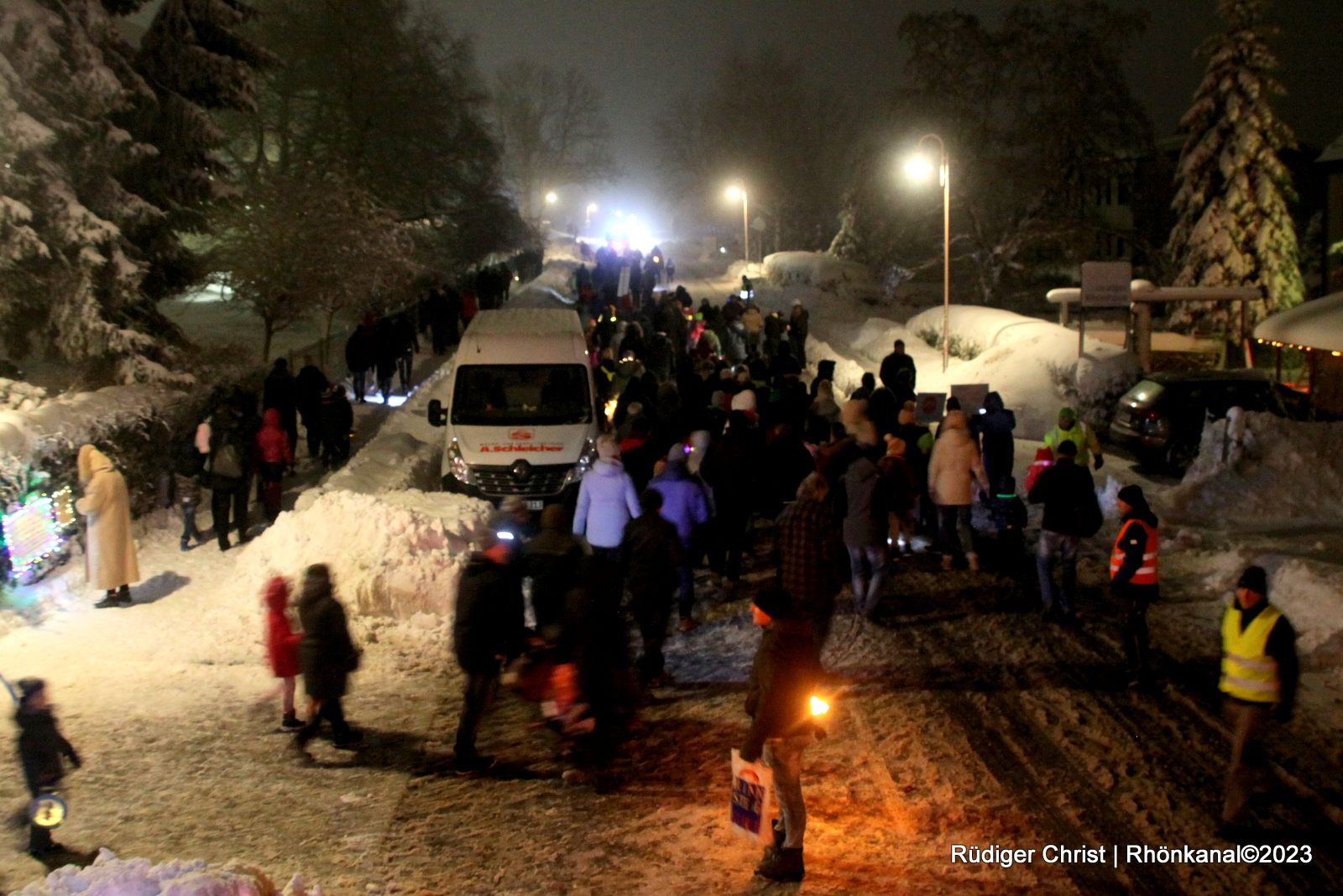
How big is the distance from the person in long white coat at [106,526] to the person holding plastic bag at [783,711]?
793cm

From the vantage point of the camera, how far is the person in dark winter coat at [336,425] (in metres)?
16.7

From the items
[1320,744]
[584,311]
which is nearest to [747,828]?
[1320,744]

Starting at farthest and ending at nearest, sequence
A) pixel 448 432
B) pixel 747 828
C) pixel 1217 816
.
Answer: pixel 448 432, pixel 1217 816, pixel 747 828

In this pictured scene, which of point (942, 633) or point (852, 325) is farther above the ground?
point (852, 325)

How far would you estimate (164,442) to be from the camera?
14.8 meters

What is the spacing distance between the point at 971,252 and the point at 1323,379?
2357 cm

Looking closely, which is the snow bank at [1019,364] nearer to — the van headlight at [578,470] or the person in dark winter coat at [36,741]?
the van headlight at [578,470]

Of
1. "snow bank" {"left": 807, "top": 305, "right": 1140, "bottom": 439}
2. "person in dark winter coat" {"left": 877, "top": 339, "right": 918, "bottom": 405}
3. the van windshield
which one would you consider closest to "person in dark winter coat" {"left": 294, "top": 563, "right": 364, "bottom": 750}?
the van windshield

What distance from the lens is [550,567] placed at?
7.91 meters

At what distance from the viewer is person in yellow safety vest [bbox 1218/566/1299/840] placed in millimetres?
6324

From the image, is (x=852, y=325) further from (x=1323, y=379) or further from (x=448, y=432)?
(x=448, y=432)

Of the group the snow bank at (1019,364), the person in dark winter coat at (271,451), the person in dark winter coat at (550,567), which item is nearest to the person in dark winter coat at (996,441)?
the person in dark winter coat at (550,567)

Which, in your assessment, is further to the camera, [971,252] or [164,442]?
[971,252]

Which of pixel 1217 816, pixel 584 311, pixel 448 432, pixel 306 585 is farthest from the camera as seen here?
pixel 584 311
